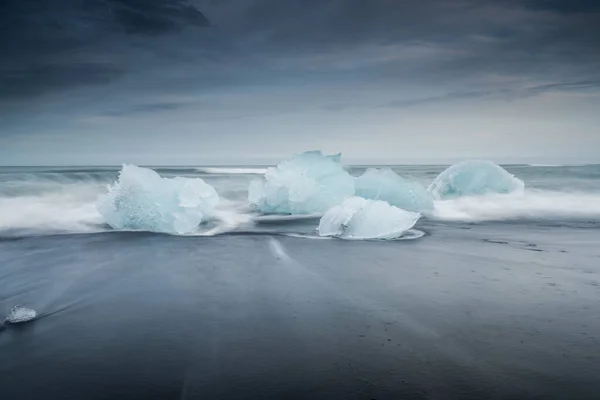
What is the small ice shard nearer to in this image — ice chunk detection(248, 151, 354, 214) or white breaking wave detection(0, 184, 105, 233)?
white breaking wave detection(0, 184, 105, 233)

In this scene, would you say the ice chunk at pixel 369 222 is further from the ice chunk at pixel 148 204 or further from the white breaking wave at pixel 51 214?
the white breaking wave at pixel 51 214

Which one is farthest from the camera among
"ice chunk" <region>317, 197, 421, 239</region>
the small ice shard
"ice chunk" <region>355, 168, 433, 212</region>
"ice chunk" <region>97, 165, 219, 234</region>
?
"ice chunk" <region>355, 168, 433, 212</region>

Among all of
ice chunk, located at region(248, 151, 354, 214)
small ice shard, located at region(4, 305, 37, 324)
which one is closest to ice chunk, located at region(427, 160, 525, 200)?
ice chunk, located at region(248, 151, 354, 214)

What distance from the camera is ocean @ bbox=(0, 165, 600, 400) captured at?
9.06 feet

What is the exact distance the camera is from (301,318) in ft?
12.8

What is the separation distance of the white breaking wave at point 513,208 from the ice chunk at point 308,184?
7.53 feet

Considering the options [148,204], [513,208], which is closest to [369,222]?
[148,204]

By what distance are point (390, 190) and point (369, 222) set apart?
132 inches

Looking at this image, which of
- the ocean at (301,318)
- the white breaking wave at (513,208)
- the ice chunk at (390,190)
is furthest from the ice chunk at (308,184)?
the ocean at (301,318)

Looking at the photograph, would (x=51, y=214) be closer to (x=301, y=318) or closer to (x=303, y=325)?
(x=301, y=318)

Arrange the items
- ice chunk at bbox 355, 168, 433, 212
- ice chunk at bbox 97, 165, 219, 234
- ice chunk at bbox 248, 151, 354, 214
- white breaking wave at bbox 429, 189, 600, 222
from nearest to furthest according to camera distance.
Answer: ice chunk at bbox 97, 165, 219, 234 < ice chunk at bbox 248, 151, 354, 214 < ice chunk at bbox 355, 168, 433, 212 < white breaking wave at bbox 429, 189, 600, 222

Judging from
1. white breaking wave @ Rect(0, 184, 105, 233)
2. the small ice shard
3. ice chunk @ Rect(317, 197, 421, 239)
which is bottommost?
white breaking wave @ Rect(0, 184, 105, 233)

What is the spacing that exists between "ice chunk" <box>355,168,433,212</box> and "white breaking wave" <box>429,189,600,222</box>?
0.57m

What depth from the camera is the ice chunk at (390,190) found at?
443 inches
